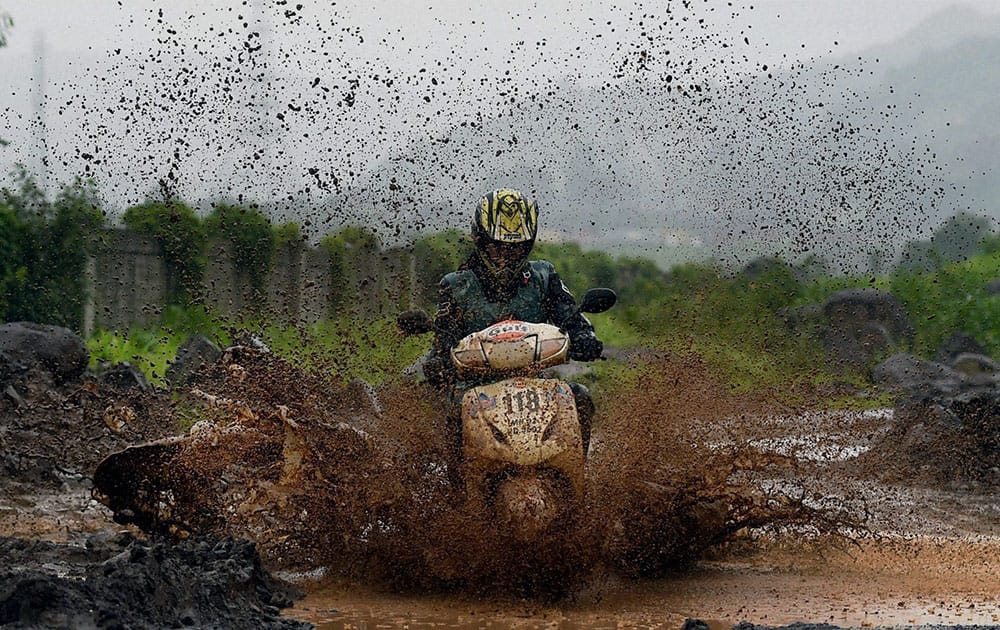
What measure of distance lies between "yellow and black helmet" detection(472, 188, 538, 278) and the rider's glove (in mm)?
531

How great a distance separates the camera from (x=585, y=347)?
775cm

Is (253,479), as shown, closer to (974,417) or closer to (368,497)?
(368,497)

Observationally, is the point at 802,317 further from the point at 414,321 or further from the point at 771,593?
the point at 414,321

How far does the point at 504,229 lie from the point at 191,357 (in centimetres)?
951

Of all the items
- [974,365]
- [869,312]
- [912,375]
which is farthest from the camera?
[869,312]

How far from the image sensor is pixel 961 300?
86.3ft

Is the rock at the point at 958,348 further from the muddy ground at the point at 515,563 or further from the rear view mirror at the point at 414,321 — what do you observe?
the rear view mirror at the point at 414,321

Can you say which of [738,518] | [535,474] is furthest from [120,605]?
[738,518]

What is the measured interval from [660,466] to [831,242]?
713cm

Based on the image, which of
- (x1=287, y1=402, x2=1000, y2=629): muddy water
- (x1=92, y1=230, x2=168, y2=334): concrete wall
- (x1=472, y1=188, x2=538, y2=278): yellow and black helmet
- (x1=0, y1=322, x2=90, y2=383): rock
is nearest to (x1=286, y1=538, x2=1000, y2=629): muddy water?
(x1=287, y1=402, x2=1000, y2=629): muddy water

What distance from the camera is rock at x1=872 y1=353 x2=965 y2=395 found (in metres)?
18.8

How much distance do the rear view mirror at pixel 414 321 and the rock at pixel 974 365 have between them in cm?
1526

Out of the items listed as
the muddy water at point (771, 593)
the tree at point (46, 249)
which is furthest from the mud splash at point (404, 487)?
the tree at point (46, 249)

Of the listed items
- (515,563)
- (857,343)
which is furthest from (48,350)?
(857,343)
